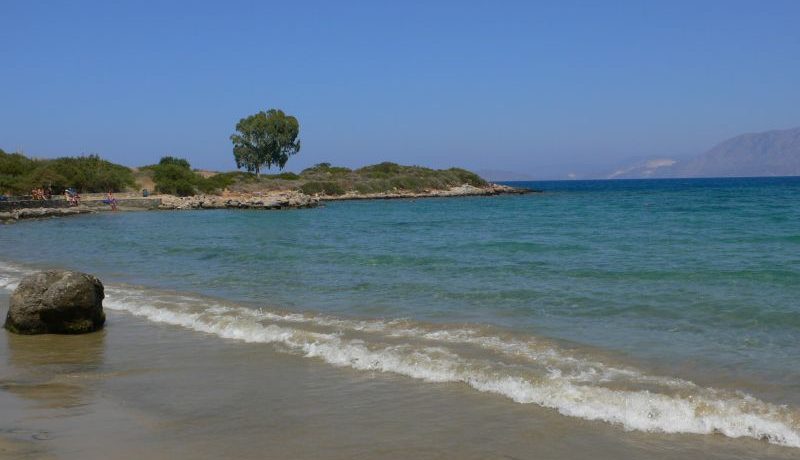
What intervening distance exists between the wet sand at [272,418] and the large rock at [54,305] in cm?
153

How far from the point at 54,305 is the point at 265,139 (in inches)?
3573

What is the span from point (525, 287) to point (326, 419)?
861cm

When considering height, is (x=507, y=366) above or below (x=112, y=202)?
below

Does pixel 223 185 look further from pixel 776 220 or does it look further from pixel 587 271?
pixel 587 271

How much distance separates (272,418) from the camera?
6.50m

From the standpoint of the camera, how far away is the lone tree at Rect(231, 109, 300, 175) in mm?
98562

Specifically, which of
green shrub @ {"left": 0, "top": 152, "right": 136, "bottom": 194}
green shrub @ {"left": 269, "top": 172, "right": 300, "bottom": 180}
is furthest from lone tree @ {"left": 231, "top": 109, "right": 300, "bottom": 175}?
green shrub @ {"left": 0, "top": 152, "right": 136, "bottom": 194}

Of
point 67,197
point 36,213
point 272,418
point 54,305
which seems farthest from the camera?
point 67,197

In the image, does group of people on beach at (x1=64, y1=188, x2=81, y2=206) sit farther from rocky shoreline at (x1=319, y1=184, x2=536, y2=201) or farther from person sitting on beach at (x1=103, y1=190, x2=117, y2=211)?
rocky shoreline at (x1=319, y1=184, x2=536, y2=201)

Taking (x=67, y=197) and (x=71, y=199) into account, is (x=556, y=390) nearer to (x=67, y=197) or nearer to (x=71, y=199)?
(x=71, y=199)

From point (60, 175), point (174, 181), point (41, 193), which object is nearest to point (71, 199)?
point (41, 193)

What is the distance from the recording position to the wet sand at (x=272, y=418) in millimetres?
5625

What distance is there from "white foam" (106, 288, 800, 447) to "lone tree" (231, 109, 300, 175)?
90155mm

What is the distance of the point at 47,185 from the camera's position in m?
64.1
